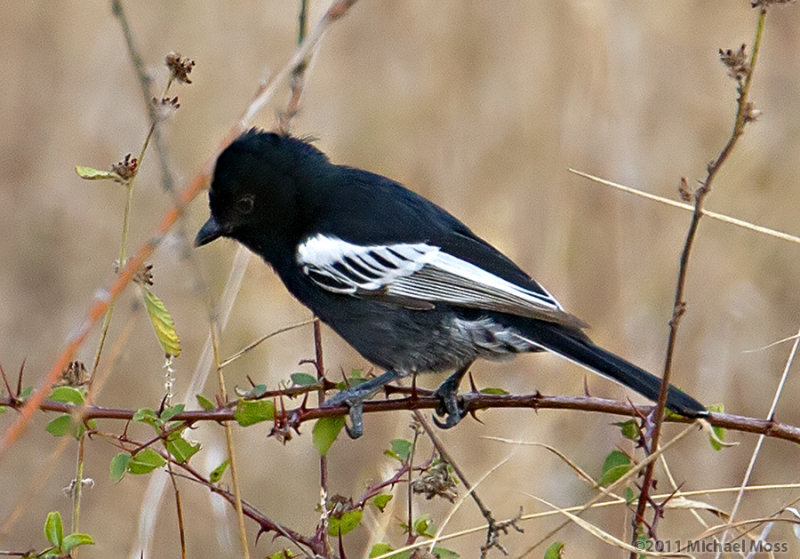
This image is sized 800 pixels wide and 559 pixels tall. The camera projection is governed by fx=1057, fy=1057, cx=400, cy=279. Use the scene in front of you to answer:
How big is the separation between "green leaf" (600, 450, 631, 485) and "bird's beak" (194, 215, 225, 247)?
2029 mm

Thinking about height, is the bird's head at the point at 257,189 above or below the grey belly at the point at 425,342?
above

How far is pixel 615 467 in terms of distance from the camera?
103 inches

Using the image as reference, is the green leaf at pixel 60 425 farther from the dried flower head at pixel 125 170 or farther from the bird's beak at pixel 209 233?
the bird's beak at pixel 209 233

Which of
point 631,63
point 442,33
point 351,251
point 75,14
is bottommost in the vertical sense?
point 351,251

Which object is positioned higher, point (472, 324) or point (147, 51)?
point (147, 51)

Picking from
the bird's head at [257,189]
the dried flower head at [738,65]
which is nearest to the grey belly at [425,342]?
the bird's head at [257,189]

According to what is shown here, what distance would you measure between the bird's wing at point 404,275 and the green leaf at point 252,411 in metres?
1.33

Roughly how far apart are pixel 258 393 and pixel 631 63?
4228 mm

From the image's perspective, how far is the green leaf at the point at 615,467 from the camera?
261 cm

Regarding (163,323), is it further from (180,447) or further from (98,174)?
(98,174)

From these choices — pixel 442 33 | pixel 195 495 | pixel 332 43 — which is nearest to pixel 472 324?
pixel 195 495

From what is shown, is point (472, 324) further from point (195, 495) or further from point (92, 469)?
point (92, 469)

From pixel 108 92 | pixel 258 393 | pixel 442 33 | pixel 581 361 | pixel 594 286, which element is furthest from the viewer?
pixel 108 92

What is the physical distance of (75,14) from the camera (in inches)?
279
